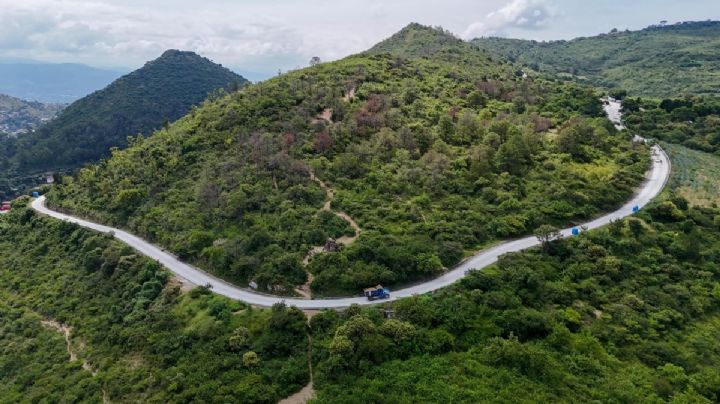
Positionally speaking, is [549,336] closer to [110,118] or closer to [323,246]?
[323,246]

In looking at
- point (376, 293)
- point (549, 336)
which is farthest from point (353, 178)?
point (549, 336)

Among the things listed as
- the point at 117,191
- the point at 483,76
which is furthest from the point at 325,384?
the point at 483,76

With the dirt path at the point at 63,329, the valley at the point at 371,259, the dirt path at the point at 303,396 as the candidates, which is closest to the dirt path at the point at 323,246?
the valley at the point at 371,259

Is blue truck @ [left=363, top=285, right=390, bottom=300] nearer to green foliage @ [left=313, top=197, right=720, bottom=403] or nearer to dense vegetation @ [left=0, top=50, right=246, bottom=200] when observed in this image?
green foliage @ [left=313, top=197, right=720, bottom=403]

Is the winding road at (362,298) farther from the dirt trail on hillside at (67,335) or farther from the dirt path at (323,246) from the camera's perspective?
the dirt trail on hillside at (67,335)

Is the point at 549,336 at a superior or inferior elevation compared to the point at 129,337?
superior

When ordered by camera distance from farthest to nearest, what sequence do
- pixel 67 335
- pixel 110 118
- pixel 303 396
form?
pixel 110 118
pixel 67 335
pixel 303 396

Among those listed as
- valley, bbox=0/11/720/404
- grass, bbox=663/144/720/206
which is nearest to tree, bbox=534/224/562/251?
valley, bbox=0/11/720/404
